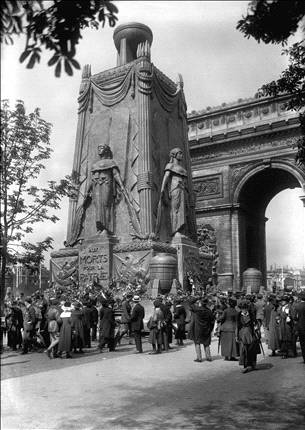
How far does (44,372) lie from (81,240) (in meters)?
12.5

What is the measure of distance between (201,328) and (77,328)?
3.62 meters

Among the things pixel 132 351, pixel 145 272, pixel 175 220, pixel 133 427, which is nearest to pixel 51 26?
pixel 133 427

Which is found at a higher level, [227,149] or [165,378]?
[227,149]

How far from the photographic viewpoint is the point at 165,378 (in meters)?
10.0

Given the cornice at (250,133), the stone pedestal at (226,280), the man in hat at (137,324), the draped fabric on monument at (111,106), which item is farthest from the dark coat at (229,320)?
the cornice at (250,133)

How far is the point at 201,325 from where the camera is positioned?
12711 mm

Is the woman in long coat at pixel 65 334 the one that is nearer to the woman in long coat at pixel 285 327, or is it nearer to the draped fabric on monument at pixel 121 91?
the woman in long coat at pixel 285 327

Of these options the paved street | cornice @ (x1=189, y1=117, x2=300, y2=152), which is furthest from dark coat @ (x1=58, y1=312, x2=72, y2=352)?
cornice @ (x1=189, y1=117, x2=300, y2=152)

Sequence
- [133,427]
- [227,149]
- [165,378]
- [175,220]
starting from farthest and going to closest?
1. [227,149]
2. [175,220]
3. [165,378]
4. [133,427]

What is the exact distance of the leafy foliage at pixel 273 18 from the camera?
18.4 ft

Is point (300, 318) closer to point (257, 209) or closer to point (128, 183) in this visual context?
point (128, 183)

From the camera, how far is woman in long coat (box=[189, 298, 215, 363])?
12617 millimetres

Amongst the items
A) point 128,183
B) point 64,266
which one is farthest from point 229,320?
point 64,266

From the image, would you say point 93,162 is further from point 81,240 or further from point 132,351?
point 132,351
